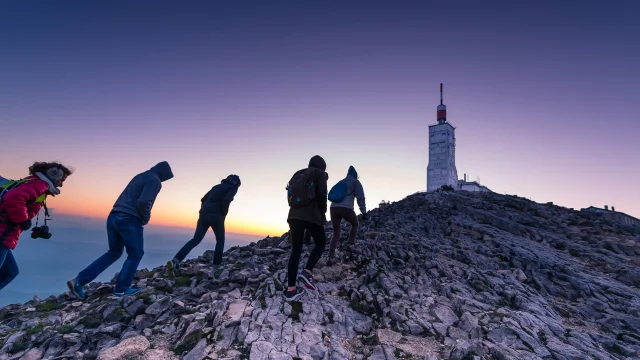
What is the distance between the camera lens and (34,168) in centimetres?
784

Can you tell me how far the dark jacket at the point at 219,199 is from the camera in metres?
11.1

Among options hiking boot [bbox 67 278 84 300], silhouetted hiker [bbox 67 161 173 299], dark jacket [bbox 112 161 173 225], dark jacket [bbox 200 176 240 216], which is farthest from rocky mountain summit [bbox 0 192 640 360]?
dark jacket [bbox 112 161 173 225]

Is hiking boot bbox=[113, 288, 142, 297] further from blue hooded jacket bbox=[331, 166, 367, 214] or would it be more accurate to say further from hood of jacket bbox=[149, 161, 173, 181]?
blue hooded jacket bbox=[331, 166, 367, 214]

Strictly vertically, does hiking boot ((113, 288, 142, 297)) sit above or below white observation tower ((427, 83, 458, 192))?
below

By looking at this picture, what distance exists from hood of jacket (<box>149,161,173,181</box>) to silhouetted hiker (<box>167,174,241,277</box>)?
200 cm

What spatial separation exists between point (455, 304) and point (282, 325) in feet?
16.9

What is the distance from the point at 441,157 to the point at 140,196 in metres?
80.8

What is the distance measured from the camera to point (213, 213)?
11.1m

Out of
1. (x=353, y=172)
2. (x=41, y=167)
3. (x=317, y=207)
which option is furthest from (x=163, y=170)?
(x=353, y=172)

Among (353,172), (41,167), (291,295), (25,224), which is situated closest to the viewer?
(25,224)

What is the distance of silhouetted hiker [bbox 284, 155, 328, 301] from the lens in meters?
8.03

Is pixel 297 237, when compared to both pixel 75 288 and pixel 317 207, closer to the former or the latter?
pixel 317 207

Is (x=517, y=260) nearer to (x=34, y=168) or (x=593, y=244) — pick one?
(x=593, y=244)

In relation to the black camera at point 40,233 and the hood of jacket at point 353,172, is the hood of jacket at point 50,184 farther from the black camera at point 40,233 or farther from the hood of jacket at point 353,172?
the hood of jacket at point 353,172
